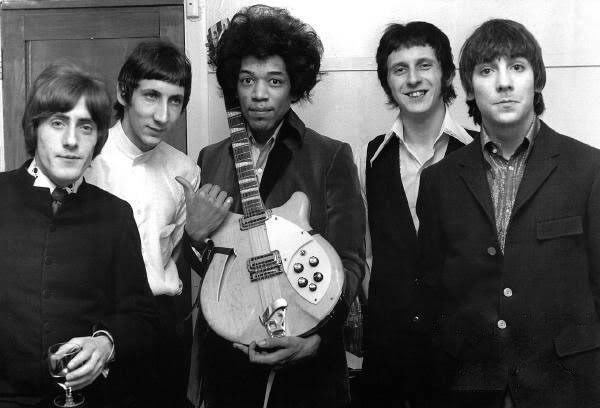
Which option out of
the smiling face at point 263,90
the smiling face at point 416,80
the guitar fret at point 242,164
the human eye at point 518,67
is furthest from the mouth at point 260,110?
the human eye at point 518,67

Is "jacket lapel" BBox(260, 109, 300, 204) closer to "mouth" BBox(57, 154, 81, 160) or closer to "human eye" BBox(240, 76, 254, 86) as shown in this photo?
"human eye" BBox(240, 76, 254, 86)

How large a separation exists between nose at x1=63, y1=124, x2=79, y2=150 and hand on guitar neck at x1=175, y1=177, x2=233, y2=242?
31cm

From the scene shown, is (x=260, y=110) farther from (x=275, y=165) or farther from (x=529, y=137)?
(x=529, y=137)

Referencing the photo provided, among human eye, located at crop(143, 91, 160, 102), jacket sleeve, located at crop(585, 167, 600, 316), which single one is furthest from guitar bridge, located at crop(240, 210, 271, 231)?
jacket sleeve, located at crop(585, 167, 600, 316)

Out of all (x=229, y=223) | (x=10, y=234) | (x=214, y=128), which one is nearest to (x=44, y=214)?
(x=10, y=234)

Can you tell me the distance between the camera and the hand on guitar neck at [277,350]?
4.88ft

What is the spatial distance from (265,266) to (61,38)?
3.68 feet

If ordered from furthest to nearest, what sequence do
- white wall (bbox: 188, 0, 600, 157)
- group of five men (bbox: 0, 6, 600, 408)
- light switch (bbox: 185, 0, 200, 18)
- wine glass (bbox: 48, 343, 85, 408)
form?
light switch (bbox: 185, 0, 200, 18) → white wall (bbox: 188, 0, 600, 157) → group of five men (bbox: 0, 6, 600, 408) → wine glass (bbox: 48, 343, 85, 408)

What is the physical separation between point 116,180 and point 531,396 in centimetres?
99

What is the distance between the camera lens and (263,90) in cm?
166

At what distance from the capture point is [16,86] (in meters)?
2.19

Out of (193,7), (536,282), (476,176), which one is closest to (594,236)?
(536,282)

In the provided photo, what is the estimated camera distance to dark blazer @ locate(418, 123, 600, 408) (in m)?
1.37

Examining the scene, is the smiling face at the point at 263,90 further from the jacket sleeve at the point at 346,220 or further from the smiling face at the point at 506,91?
the smiling face at the point at 506,91
